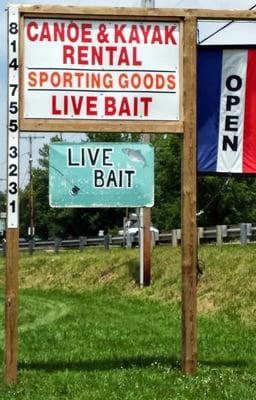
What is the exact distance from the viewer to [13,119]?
888 cm

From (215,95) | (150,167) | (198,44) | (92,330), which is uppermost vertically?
(198,44)

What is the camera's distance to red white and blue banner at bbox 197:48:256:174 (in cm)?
943

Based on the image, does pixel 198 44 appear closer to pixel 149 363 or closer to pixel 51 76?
pixel 51 76

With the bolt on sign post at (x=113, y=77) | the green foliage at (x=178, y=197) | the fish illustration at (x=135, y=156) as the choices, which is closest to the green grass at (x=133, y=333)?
the bolt on sign post at (x=113, y=77)

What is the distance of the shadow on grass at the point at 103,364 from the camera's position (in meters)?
9.72

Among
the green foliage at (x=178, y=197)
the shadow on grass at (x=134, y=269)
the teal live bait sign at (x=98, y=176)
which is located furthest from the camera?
the green foliage at (x=178, y=197)

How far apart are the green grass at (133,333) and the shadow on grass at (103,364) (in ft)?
0.04

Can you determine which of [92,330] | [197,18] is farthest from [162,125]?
[92,330]

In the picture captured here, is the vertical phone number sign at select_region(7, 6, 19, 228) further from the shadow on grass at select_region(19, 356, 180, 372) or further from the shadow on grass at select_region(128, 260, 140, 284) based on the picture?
the shadow on grass at select_region(128, 260, 140, 284)

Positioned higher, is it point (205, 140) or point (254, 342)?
point (205, 140)

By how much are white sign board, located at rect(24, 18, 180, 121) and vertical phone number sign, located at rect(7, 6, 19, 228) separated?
133mm

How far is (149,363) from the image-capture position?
32.9 ft

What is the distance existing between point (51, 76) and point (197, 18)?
1.73m

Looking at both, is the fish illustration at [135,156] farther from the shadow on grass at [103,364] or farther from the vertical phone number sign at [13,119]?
the shadow on grass at [103,364]
